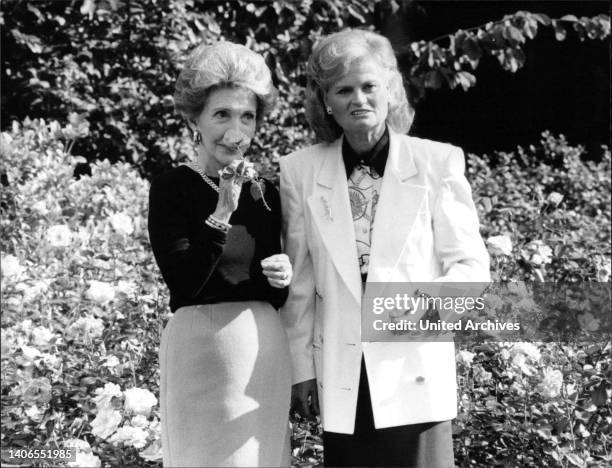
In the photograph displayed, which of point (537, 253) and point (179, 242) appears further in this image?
point (537, 253)

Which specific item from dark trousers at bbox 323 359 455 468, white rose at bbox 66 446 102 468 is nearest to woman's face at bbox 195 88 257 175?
dark trousers at bbox 323 359 455 468

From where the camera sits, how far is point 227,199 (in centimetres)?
197

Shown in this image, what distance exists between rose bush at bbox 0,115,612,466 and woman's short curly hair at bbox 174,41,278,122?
2.85 feet

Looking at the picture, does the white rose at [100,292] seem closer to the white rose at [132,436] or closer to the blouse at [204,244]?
the white rose at [132,436]

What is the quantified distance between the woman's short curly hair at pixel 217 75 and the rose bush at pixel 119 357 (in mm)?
869

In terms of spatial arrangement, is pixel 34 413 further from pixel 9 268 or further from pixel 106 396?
pixel 9 268

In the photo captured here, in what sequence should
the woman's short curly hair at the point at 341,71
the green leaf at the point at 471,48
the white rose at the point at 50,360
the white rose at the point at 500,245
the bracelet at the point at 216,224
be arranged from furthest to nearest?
the green leaf at the point at 471,48 → the white rose at the point at 500,245 → the white rose at the point at 50,360 → the woman's short curly hair at the point at 341,71 → the bracelet at the point at 216,224

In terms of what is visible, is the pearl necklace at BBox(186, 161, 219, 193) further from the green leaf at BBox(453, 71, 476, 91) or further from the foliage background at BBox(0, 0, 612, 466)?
the green leaf at BBox(453, 71, 476, 91)

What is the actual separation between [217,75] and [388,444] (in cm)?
105

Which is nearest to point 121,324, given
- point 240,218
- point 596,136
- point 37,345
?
point 37,345

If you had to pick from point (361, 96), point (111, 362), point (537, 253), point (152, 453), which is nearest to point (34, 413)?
point (111, 362)

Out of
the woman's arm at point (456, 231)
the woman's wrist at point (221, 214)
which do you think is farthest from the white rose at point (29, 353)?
the woman's arm at point (456, 231)

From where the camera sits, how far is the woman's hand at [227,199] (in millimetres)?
1968

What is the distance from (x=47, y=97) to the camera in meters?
5.04
